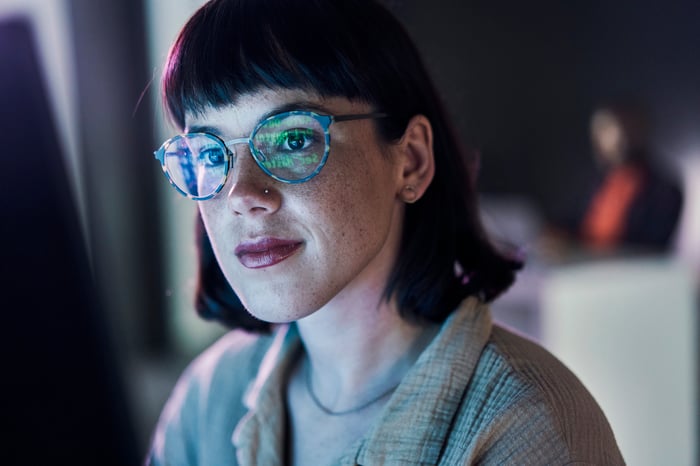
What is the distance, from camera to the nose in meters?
0.90

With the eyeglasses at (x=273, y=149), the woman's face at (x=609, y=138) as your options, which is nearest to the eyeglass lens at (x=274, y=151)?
the eyeglasses at (x=273, y=149)

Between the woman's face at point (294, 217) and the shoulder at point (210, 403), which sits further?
the shoulder at point (210, 403)

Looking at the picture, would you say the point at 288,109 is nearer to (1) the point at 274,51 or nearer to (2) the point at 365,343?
(1) the point at 274,51

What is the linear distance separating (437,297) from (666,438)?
86.4 inches

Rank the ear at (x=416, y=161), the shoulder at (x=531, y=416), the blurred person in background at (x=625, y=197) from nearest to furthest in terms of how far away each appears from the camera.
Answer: the shoulder at (x=531, y=416) < the ear at (x=416, y=161) < the blurred person in background at (x=625, y=197)

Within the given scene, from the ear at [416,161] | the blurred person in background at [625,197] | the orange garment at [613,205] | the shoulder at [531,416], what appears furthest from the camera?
the orange garment at [613,205]

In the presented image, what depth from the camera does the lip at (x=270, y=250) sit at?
0.92m

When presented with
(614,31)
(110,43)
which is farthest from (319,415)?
(614,31)

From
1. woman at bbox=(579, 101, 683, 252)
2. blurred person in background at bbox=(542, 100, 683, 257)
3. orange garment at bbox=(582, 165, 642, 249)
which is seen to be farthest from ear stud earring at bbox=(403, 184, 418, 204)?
orange garment at bbox=(582, 165, 642, 249)

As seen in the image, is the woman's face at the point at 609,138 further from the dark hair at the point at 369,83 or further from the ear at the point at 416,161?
the ear at the point at 416,161

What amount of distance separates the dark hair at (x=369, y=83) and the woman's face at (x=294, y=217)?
0.03 metres

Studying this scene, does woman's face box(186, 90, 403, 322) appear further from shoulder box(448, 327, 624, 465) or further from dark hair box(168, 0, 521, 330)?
shoulder box(448, 327, 624, 465)

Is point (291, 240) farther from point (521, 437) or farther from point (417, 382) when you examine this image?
point (521, 437)

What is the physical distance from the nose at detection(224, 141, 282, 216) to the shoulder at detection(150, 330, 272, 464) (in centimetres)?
40
